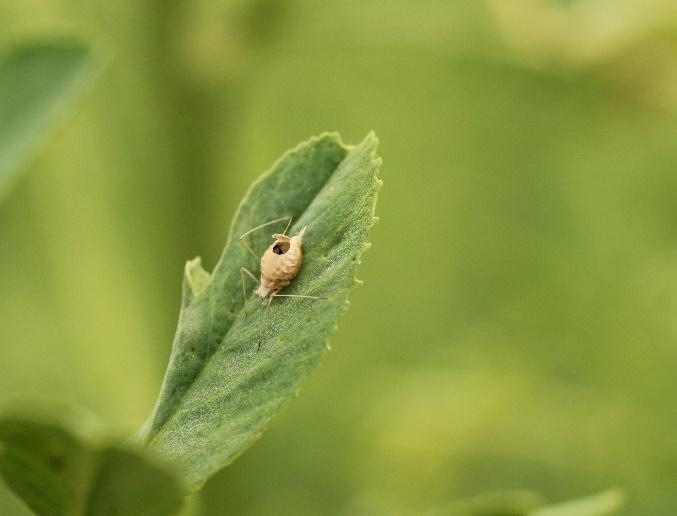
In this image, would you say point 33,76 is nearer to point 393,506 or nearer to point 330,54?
point 393,506

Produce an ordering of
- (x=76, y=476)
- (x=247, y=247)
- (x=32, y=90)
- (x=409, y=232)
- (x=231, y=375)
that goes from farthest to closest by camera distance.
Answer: (x=409, y=232) → (x=32, y=90) → (x=247, y=247) → (x=231, y=375) → (x=76, y=476)

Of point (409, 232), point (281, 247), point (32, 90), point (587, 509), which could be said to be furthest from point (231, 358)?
point (409, 232)

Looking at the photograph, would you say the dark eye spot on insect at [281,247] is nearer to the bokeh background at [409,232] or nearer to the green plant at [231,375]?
the green plant at [231,375]

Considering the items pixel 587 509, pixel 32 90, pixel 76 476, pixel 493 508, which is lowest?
pixel 76 476

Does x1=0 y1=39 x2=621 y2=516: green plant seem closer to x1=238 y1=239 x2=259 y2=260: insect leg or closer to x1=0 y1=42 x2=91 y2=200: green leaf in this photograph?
x1=238 y1=239 x2=259 y2=260: insect leg

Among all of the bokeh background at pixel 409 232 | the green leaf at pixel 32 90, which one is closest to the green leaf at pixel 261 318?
the green leaf at pixel 32 90

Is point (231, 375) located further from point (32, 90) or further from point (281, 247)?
point (32, 90)

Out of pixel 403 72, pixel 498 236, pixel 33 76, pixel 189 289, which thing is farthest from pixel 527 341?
pixel 189 289

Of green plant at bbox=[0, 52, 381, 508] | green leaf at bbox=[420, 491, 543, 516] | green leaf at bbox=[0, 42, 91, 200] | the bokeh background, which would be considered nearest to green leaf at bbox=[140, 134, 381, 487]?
green plant at bbox=[0, 52, 381, 508]
